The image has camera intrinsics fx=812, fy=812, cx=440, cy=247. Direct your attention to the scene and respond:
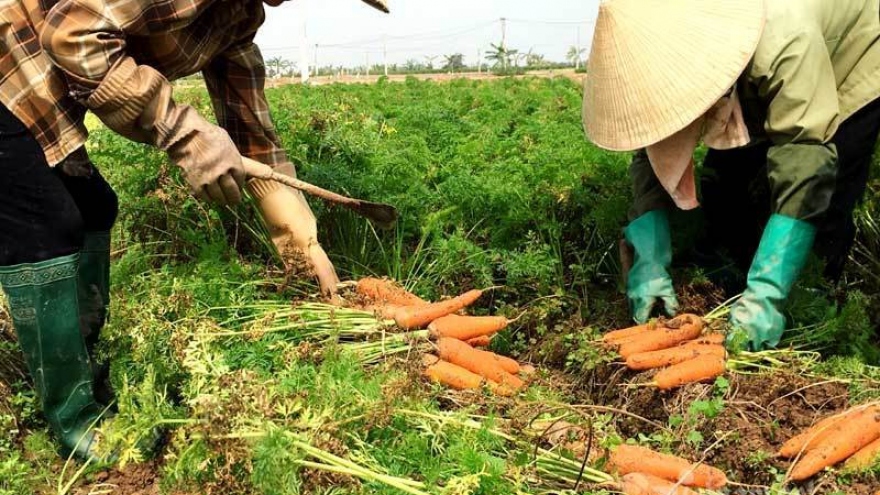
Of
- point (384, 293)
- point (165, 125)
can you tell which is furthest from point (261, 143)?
point (165, 125)

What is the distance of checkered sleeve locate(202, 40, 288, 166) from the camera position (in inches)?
140

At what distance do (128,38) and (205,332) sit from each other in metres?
1.06

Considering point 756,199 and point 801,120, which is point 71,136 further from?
point 756,199

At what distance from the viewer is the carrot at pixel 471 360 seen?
10.6 feet

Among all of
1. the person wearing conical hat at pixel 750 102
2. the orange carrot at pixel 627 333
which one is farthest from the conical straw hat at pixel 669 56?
the orange carrot at pixel 627 333

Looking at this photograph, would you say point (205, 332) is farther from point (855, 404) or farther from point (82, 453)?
point (855, 404)

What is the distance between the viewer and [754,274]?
324 cm

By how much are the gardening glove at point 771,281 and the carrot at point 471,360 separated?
2.94ft

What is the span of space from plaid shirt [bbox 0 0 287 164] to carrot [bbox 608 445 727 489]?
2.03 metres

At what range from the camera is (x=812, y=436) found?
2773mm

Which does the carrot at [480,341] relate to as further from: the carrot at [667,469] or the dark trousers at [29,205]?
the dark trousers at [29,205]

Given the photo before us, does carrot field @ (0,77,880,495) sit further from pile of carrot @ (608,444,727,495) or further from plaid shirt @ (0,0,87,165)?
plaid shirt @ (0,0,87,165)

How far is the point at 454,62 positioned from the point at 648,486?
42244 mm

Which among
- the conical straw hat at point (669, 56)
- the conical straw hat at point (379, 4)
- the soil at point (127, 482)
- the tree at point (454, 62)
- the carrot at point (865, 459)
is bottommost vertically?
the tree at point (454, 62)
